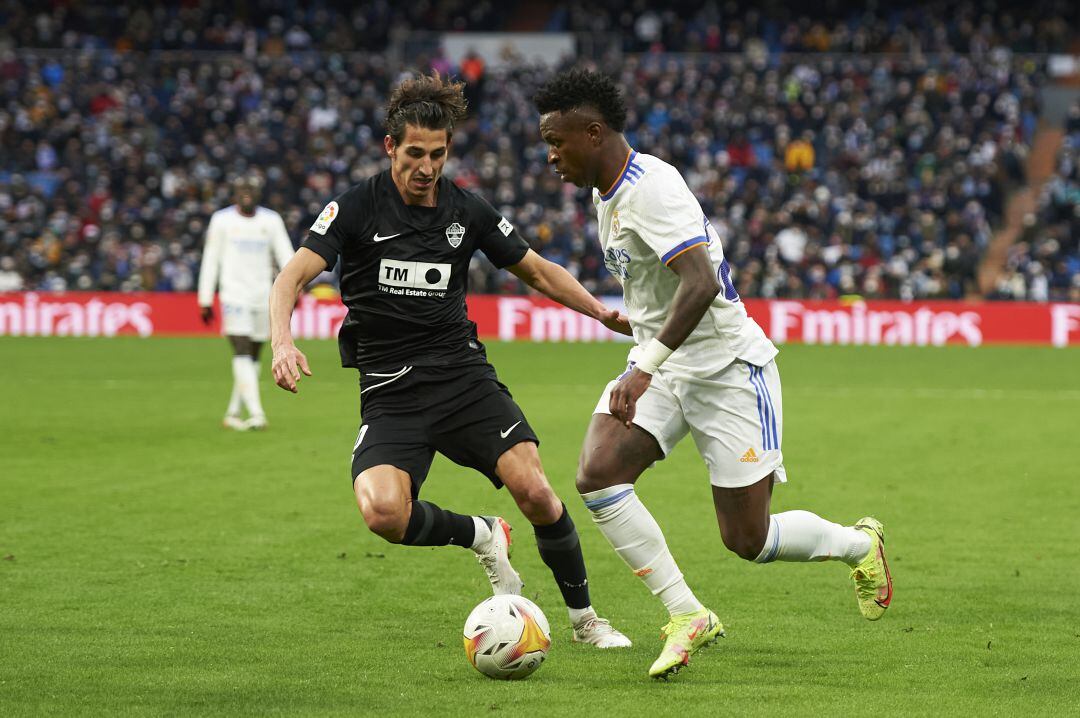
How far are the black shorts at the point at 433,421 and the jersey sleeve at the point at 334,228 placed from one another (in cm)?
59

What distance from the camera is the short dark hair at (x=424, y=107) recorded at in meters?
5.80

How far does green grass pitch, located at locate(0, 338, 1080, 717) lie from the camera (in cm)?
516

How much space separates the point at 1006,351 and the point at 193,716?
21.9m

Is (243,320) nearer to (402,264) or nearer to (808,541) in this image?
(402,264)

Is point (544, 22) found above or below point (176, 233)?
above

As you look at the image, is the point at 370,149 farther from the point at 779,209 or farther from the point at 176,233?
the point at 779,209

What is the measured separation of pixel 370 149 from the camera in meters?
33.4

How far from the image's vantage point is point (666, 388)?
5.83 m

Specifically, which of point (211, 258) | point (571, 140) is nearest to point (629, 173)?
point (571, 140)

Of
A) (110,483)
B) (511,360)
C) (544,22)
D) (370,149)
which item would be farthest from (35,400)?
(544,22)

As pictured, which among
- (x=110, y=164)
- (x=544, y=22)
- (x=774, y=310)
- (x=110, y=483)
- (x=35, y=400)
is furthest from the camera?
(x=544, y=22)

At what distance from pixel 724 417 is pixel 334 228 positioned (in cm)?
177

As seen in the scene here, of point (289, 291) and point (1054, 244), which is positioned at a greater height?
point (289, 291)

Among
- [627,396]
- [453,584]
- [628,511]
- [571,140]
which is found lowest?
[453,584]
